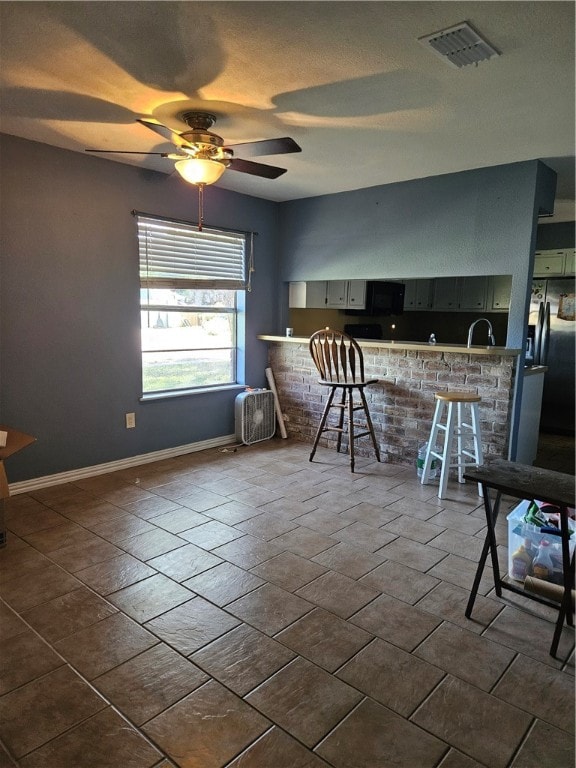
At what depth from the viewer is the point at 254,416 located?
471 centimetres

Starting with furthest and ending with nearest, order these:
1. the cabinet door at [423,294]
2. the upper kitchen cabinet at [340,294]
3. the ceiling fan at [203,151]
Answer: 1. the cabinet door at [423,294]
2. the upper kitchen cabinet at [340,294]
3. the ceiling fan at [203,151]

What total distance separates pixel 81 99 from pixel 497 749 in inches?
126

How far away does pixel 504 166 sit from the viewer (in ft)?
11.6

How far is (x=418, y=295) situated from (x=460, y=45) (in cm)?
439

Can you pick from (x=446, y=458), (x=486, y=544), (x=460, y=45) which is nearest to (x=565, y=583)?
(x=486, y=544)

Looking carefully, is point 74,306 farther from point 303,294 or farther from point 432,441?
point 432,441

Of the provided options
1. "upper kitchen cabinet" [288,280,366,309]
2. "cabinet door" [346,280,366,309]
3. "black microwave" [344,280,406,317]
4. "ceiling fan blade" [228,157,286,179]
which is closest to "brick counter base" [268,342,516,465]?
"upper kitchen cabinet" [288,280,366,309]

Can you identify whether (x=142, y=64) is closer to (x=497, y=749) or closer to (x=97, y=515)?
(x=97, y=515)

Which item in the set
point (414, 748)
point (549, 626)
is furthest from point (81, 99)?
point (549, 626)

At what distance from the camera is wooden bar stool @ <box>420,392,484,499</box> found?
11.3ft

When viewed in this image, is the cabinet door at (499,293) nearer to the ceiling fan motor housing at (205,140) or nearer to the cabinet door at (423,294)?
the cabinet door at (423,294)

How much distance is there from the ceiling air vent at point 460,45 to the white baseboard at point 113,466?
10.9ft

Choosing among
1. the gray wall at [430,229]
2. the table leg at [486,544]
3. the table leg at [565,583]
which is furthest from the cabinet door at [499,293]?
the table leg at [565,583]

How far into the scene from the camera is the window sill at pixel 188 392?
4.12 meters
